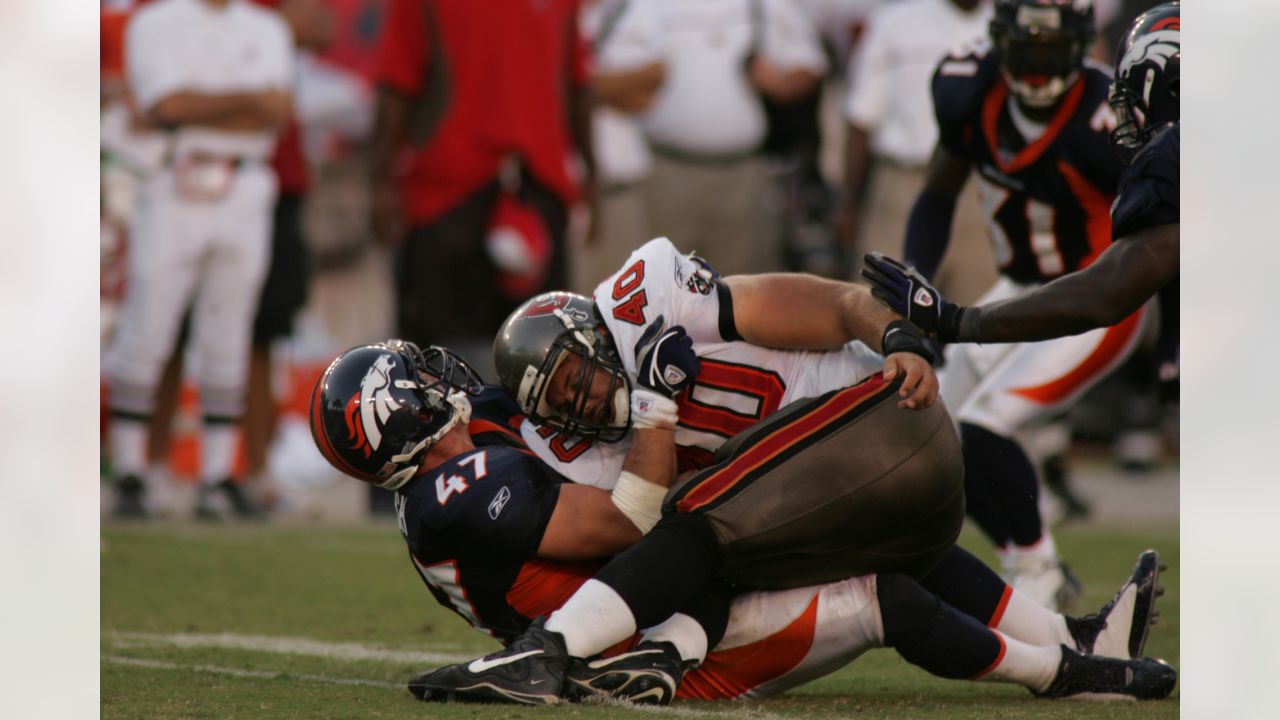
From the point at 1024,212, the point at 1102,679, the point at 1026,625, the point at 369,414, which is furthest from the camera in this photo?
the point at 1024,212

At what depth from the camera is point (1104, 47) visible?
357 inches

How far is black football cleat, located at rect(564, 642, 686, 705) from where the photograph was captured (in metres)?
3.42

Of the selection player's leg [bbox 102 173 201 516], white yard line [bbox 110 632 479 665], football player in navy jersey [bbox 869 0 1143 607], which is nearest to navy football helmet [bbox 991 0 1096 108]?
football player in navy jersey [bbox 869 0 1143 607]

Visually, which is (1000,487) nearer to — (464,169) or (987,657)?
(987,657)

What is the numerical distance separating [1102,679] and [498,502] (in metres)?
1.35

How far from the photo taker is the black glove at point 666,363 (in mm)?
3557

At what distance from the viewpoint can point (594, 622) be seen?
11.2 feet

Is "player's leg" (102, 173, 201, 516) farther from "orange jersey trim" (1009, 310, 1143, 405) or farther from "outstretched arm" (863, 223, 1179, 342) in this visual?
"outstretched arm" (863, 223, 1179, 342)

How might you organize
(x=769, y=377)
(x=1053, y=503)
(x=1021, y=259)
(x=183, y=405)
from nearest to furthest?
1. (x=769, y=377)
2. (x=1021, y=259)
3. (x=1053, y=503)
4. (x=183, y=405)

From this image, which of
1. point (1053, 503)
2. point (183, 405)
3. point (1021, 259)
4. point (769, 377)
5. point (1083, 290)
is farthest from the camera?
point (183, 405)

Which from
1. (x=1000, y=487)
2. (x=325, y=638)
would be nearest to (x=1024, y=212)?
(x=1000, y=487)

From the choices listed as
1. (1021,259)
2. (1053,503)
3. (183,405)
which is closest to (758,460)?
(1021,259)
